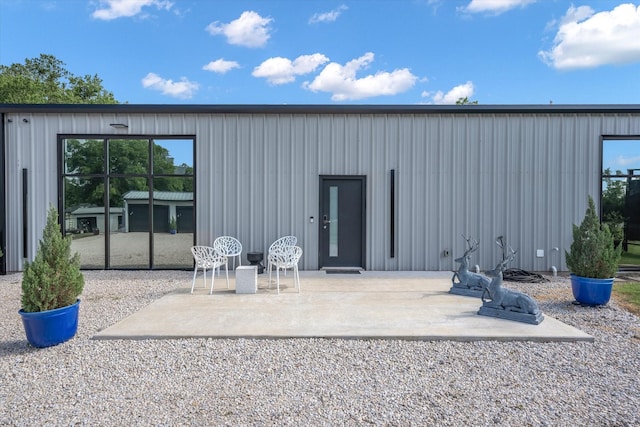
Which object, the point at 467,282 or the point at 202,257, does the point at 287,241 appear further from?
the point at 467,282

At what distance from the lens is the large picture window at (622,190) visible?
7.16 meters

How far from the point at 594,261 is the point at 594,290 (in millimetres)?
360

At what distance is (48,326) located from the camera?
3.27 meters

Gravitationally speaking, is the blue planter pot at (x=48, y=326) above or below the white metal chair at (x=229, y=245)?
below

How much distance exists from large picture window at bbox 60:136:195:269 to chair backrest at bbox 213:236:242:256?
869 millimetres

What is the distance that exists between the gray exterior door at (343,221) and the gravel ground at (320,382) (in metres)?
3.87

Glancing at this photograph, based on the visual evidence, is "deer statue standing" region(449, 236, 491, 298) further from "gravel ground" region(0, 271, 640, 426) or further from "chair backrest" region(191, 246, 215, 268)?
"chair backrest" region(191, 246, 215, 268)

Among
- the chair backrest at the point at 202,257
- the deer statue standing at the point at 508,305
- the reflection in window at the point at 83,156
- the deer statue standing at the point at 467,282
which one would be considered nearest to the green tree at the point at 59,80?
the reflection in window at the point at 83,156

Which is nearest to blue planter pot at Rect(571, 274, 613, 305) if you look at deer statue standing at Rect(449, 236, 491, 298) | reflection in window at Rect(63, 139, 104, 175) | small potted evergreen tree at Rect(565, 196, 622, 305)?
small potted evergreen tree at Rect(565, 196, 622, 305)

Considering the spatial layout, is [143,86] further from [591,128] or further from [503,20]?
[591,128]

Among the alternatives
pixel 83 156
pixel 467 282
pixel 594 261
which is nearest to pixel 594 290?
pixel 594 261

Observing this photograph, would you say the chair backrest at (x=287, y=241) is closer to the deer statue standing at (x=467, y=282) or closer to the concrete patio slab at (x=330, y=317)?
the concrete patio slab at (x=330, y=317)

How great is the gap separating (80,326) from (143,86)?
62.8 feet

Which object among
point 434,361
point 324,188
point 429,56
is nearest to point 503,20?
point 429,56
